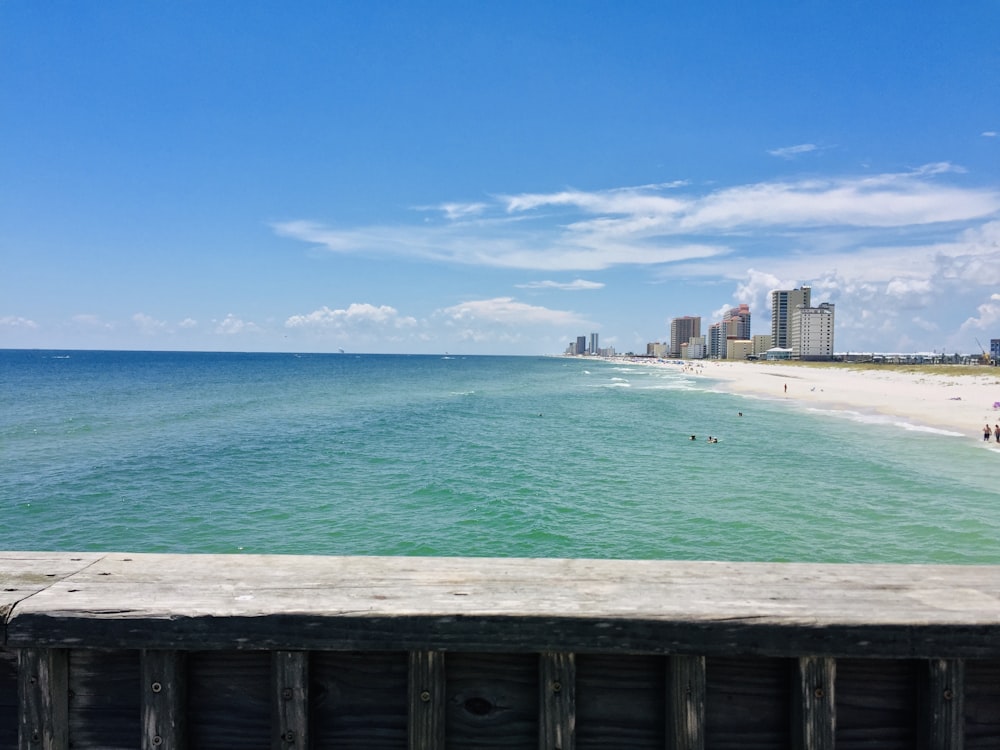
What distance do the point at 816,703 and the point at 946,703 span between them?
458mm

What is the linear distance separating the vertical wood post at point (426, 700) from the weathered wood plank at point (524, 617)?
0.34 feet

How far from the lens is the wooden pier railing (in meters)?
2.11

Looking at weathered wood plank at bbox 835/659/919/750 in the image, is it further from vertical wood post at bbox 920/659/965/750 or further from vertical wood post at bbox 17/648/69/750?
vertical wood post at bbox 17/648/69/750

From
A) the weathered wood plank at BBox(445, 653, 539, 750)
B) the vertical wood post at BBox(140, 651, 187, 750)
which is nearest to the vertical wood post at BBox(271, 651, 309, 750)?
the vertical wood post at BBox(140, 651, 187, 750)

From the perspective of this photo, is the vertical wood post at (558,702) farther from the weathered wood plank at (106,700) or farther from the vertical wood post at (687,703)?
the weathered wood plank at (106,700)

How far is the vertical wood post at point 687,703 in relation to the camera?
7.03 feet

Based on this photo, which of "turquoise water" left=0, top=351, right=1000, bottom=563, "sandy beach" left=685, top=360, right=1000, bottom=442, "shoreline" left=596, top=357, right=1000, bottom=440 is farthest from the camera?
"sandy beach" left=685, top=360, right=1000, bottom=442

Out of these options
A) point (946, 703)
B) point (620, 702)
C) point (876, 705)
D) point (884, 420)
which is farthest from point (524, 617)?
point (884, 420)

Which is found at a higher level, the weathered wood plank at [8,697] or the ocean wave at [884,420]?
the weathered wood plank at [8,697]

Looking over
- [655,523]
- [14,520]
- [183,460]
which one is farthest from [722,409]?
[14,520]

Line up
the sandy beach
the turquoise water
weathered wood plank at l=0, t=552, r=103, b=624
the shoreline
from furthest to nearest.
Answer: the sandy beach, the shoreline, the turquoise water, weathered wood plank at l=0, t=552, r=103, b=624

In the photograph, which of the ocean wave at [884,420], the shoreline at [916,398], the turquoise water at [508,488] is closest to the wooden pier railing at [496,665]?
the turquoise water at [508,488]

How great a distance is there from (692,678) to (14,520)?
26159mm

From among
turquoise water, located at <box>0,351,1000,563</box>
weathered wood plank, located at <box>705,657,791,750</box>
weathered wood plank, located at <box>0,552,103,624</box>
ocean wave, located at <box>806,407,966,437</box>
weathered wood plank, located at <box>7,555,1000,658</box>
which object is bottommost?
turquoise water, located at <box>0,351,1000,563</box>
